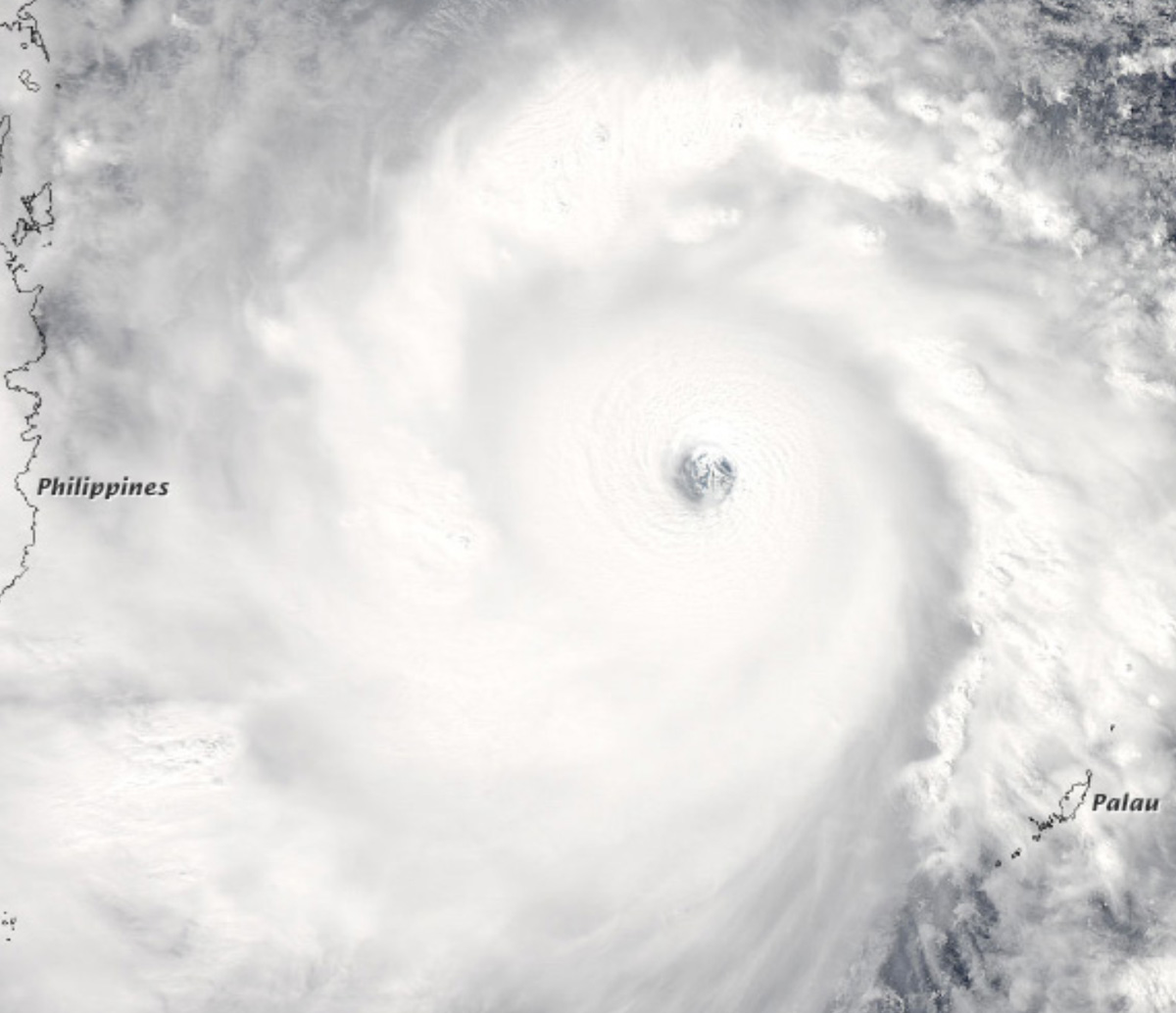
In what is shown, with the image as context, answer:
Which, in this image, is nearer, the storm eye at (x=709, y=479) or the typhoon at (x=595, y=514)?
the typhoon at (x=595, y=514)

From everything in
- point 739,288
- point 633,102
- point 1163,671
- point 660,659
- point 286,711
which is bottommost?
point 286,711

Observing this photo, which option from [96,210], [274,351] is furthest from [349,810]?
[96,210]

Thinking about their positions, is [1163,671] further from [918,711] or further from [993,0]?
[993,0]

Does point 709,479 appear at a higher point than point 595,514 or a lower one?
higher

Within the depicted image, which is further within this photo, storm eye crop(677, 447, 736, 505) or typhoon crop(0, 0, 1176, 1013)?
storm eye crop(677, 447, 736, 505)
